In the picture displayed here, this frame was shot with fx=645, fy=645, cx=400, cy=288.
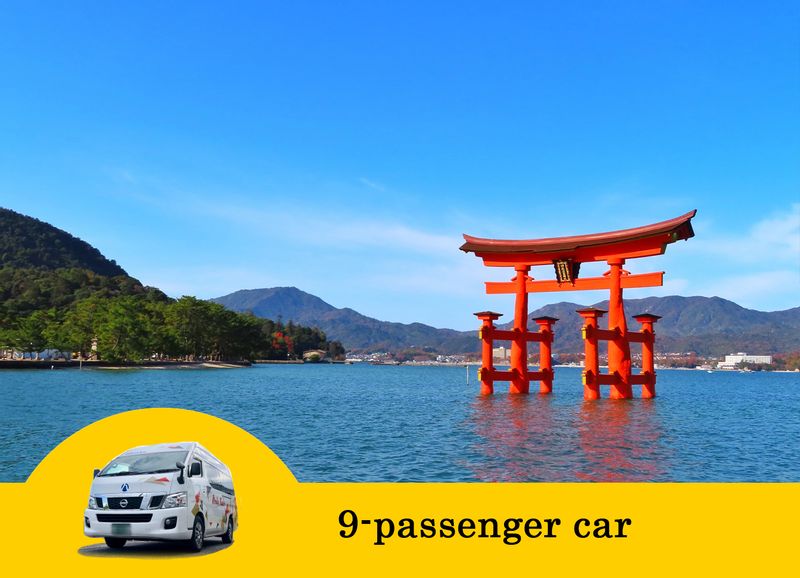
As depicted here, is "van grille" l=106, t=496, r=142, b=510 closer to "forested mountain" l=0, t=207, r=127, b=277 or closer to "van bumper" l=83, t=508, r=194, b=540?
"van bumper" l=83, t=508, r=194, b=540

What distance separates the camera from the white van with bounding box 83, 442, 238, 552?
5574 millimetres

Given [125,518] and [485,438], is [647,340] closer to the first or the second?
[485,438]

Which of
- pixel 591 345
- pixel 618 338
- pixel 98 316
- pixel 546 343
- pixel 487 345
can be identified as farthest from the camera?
pixel 98 316

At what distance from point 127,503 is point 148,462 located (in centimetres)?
37

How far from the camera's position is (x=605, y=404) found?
34.0 meters

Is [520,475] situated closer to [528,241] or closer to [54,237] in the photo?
[528,241]

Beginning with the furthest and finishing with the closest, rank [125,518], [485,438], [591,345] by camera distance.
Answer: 1. [591,345]
2. [485,438]
3. [125,518]

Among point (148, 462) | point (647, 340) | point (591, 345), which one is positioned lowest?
point (148, 462)

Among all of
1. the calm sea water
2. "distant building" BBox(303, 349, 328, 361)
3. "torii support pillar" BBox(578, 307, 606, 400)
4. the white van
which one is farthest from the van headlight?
"distant building" BBox(303, 349, 328, 361)

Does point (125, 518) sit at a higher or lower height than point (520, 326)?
lower

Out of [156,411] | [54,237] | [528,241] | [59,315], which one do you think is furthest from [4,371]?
[54,237]

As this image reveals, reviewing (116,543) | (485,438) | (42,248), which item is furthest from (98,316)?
(42,248)

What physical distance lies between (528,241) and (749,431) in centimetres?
1484

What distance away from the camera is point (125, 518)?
5.58 metres
